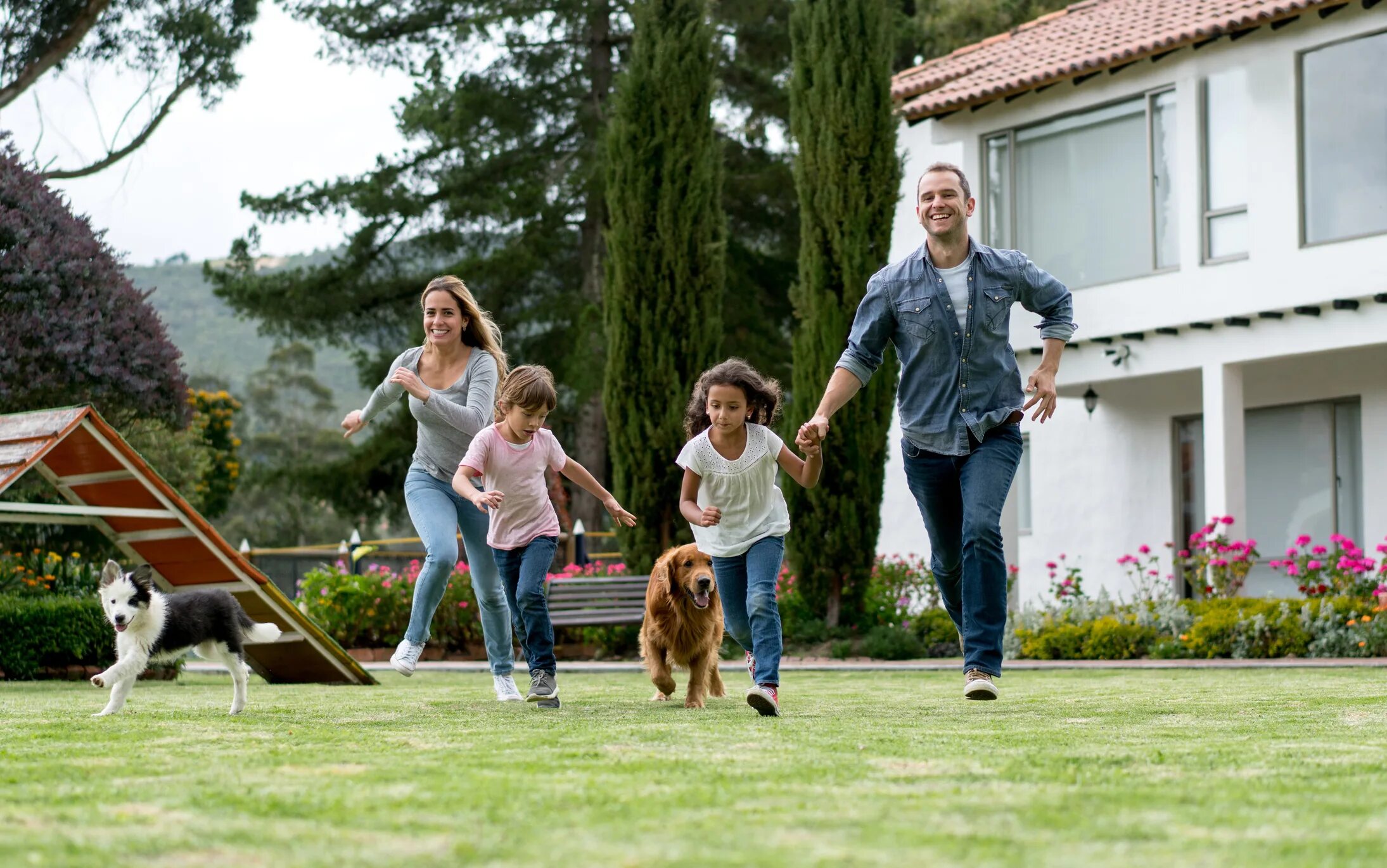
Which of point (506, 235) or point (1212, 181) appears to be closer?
point (1212, 181)

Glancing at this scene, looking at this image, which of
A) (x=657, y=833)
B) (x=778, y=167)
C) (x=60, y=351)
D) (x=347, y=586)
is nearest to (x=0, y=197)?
(x=60, y=351)

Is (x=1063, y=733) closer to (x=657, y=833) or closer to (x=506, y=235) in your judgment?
(x=657, y=833)

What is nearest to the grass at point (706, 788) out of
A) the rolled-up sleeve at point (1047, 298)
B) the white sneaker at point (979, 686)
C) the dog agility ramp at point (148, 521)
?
the white sneaker at point (979, 686)

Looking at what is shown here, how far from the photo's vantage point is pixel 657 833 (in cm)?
305

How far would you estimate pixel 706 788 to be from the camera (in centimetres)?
374

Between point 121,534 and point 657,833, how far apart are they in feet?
27.3

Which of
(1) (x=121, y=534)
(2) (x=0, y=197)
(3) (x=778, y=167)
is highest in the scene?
(3) (x=778, y=167)

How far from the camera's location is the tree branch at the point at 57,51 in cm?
2378

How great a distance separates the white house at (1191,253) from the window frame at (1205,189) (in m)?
0.02

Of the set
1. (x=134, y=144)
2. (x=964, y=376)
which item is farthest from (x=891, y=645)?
(x=134, y=144)

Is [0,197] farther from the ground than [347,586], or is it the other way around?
[0,197]

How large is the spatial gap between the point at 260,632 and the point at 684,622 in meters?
2.13

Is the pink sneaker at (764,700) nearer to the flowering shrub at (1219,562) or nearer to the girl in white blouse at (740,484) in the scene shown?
the girl in white blouse at (740,484)

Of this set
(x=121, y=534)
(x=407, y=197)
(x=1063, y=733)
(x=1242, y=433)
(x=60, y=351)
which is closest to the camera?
(x=1063, y=733)
